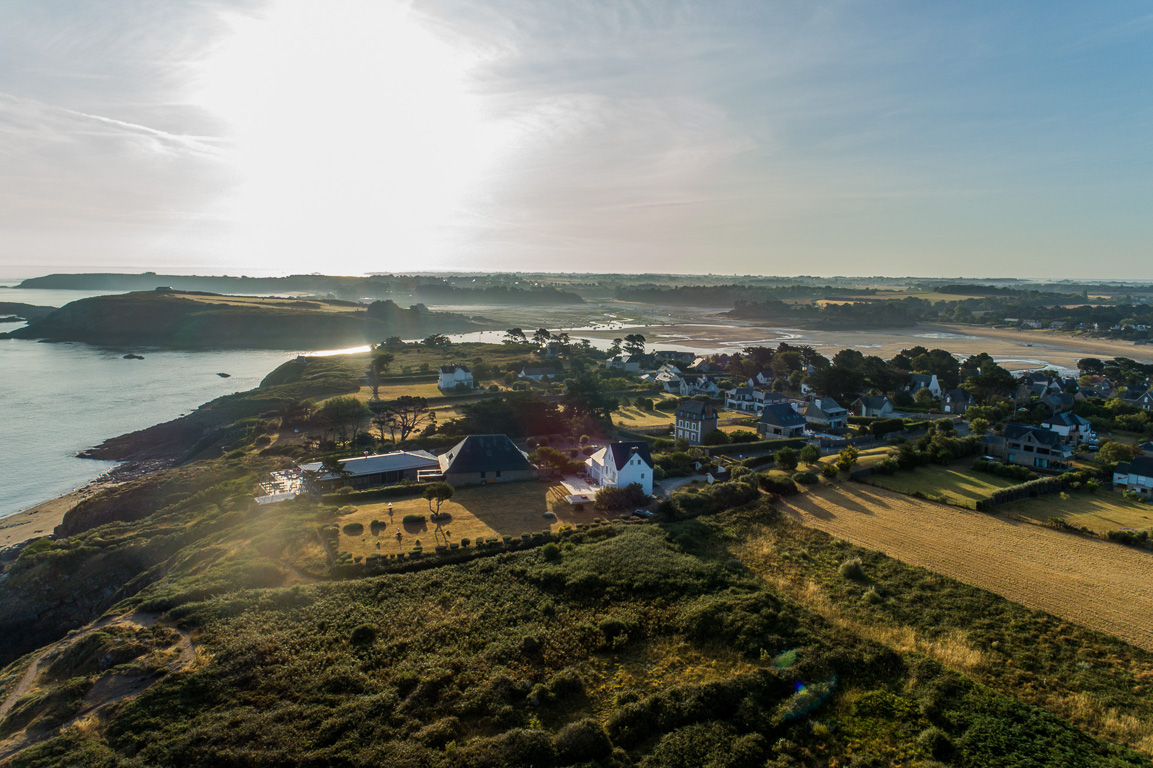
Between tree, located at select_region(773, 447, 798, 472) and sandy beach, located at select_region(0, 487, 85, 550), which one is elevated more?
tree, located at select_region(773, 447, 798, 472)

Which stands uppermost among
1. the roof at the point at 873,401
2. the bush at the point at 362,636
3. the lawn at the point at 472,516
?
the roof at the point at 873,401

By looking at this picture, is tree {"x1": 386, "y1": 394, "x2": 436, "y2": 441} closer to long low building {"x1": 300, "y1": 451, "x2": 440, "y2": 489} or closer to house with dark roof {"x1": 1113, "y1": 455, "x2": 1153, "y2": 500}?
long low building {"x1": 300, "y1": 451, "x2": 440, "y2": 489}

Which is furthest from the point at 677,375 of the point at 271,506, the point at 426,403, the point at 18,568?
the point at 18,568

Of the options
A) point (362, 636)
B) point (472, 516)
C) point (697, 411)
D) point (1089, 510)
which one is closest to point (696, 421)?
point (697, 411)

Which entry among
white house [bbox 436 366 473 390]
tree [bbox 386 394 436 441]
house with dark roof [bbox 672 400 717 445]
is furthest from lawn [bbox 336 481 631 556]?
white house [bbox 436 366 473 390]

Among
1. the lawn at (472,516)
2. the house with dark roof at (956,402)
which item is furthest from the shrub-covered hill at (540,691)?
the house with dark roof at (956,402)

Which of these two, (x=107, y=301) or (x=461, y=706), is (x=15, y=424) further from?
(x=107, y=301)

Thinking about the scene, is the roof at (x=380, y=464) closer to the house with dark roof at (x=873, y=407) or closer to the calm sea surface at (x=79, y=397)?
the calm sea surface at (x=79, y=397)
